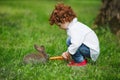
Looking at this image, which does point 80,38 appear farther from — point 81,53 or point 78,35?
point 81,53

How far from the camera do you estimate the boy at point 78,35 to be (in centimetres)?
626

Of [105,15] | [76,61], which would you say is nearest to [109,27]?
[105,15]

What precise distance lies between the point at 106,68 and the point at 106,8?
348cm

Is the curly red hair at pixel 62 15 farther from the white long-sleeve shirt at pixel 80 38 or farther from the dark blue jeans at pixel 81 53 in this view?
the dark blue jeans at pixel 81 53

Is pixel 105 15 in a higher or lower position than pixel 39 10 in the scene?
higher

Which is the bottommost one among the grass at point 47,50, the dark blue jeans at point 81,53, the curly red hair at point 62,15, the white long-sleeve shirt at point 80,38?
the grass at point 47,50

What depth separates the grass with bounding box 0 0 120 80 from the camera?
578cm

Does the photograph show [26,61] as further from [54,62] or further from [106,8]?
[106,8]

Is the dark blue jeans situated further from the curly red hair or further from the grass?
the curly red hair

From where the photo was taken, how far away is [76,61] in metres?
6.44

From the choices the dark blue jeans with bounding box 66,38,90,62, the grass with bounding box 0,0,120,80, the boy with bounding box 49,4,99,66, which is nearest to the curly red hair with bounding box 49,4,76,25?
the boy with bounding box 49,4,99,66

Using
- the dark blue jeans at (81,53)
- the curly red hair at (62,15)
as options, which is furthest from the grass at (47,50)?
the curly red hair at (62,15)

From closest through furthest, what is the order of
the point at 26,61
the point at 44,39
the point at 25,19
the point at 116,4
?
the point at 26,61 → the point at 44,39 → the point at 116,4 → the point at 25,19

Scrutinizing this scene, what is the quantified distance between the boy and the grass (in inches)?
6.9
